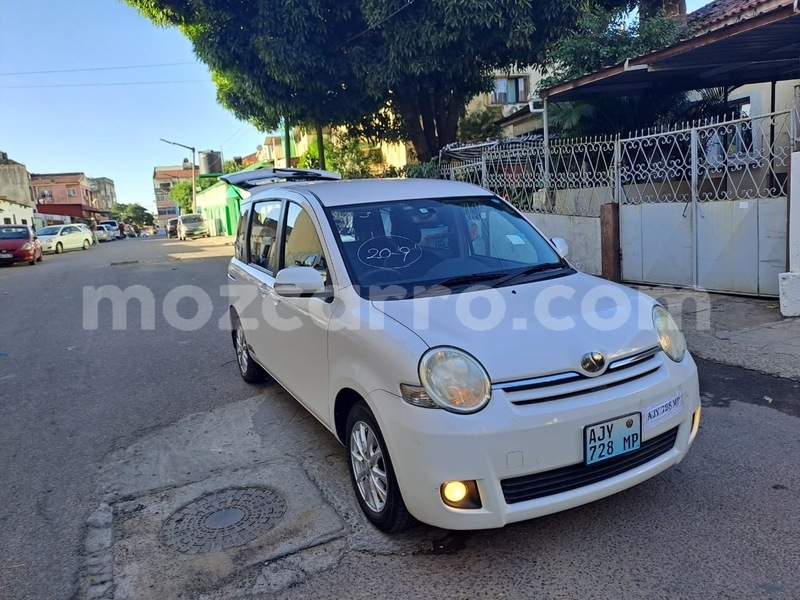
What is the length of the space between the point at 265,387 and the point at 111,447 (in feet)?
4.94

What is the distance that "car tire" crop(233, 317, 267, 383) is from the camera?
559 centimetres

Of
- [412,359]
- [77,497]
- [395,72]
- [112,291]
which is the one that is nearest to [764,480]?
[412,359]

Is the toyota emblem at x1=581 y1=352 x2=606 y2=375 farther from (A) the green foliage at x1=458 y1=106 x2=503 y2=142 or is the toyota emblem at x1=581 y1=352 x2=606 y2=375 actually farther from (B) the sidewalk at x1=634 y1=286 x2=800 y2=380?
(A) the green foliage at x1=458 y1=106 x2=503 y2=142

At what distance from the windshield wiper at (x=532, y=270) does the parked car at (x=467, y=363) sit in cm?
2

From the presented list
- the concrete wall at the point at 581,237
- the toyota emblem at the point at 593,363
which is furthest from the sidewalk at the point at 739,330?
the toyota emblem at the point at 593,363

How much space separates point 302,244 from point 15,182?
2270 inches

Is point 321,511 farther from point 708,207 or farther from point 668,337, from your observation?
point 708,207

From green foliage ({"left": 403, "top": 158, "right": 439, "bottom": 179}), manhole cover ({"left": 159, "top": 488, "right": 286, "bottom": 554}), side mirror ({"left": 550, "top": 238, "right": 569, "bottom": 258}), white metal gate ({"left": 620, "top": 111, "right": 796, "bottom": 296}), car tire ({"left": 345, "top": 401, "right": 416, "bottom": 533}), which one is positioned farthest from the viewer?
green foliage ({"left": 403, "top": 158, "right": 439, "bottom": 179})

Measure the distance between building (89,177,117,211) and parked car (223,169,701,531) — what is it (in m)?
106

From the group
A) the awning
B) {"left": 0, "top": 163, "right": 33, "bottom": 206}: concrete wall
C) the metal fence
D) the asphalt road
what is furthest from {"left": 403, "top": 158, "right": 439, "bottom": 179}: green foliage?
{"left": 0, "top": 163, "right": 33, "bottom": 206}: concrete wall

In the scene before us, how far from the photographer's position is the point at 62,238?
30.0 metres

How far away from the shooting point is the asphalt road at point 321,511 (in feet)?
8.67

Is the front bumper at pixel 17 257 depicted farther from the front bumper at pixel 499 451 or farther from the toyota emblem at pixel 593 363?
the toyota emblem at pixel 593 363

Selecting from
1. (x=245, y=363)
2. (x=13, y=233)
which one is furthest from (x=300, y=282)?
(x=13, y=233)
